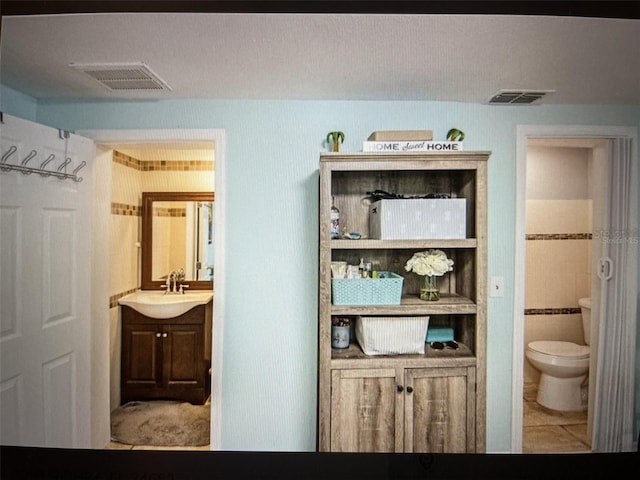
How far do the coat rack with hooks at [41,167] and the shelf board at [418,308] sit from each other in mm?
764

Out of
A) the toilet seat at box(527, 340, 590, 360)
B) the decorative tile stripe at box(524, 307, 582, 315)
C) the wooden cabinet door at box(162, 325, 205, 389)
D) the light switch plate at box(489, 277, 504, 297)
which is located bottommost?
the wooden cabinet door at box(162, 325, 205, 389)

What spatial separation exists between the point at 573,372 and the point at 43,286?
47.5 inches

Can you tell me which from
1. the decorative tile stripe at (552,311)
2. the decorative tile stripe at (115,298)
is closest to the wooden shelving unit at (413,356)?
the decorative tile stripe at (552,311)

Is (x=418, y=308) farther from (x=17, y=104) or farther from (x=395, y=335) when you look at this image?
(x=17, y=104)

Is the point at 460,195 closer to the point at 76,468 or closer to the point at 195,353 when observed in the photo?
the point at 76,468

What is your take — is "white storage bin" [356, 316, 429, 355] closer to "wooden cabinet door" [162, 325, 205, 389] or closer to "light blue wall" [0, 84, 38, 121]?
"wooden cabinet door" [162, 325, 205, 389]

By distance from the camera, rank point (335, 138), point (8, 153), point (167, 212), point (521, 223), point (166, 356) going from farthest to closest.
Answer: point (166, 356) < point (167, 212) < point (335, 138) < point (521, 223) < point (8, 153)

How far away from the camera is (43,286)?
2.35 feet

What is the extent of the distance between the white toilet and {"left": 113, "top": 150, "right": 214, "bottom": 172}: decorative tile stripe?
1.03 meters

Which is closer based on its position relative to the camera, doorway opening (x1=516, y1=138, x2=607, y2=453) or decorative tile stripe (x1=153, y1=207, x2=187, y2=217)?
doorway opening (x1=516, y1=138, x2=607, y2=453)

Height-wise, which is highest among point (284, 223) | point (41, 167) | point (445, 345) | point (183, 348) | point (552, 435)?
point (41, 167)

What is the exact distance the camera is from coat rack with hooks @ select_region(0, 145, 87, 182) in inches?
26.0

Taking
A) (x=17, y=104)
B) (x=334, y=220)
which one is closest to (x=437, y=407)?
(x=334, y=220)

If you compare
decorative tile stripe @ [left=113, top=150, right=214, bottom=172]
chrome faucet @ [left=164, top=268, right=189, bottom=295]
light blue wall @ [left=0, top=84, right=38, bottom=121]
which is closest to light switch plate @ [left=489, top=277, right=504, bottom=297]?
decorative tile stripe @ [left=113, top=150, right=214, bottom=172]
